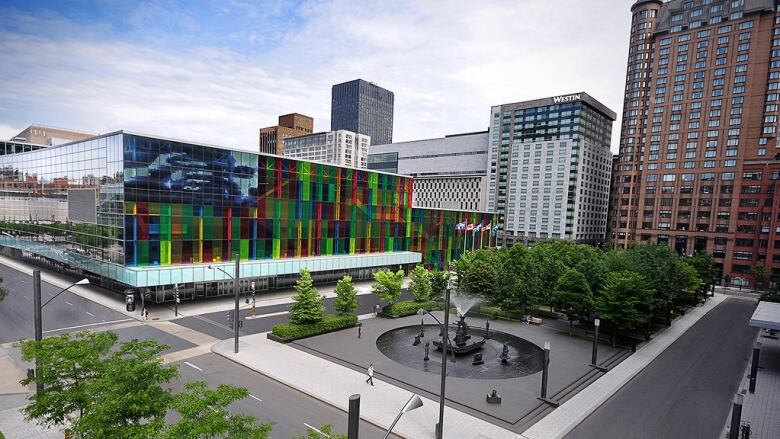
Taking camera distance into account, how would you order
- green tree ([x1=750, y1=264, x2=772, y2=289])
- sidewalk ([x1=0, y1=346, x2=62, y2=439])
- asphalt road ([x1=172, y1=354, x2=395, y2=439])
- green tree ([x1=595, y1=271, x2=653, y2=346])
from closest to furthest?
1. sidewalk ([x1=0, y1=346, x2=62, y2=439])
2. asphalt road ([x1=172, y1=354, x2=395, y2=439])
3. green tree ([x1=595, y1=271, x2=653, y2=346])
4. green tree ([x1=750, y1=264, x2=772, y2=289])

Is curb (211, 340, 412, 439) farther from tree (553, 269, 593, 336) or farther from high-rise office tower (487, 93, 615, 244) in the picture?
high-rise office tower (487, 93, 615, 244)

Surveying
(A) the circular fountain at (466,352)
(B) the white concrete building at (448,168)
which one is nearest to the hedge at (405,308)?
(A) the circular fountain at (466,352)

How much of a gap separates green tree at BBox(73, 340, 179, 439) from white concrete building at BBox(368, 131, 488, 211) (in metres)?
125

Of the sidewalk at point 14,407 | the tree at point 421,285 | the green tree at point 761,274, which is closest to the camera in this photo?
the sidewalk at point 14,407

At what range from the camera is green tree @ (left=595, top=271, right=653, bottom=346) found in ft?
114

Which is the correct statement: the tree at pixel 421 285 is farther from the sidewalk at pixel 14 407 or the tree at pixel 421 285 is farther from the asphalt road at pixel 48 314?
the sidewalk at pixel 14 407

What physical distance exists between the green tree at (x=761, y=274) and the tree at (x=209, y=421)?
102 metres

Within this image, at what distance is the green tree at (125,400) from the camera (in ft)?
39.0

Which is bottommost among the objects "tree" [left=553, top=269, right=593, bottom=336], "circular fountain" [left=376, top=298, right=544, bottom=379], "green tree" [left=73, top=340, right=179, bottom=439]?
"circular fountain" [left=376, top=298, right=544, bottom=379]

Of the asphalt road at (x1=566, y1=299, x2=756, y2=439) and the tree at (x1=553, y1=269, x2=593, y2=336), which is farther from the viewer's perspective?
A: the tree at (x1=553, y1=269, x2=593, y2=336)

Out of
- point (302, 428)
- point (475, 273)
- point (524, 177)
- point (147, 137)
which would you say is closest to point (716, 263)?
point (524, 177)

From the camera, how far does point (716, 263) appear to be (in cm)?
8825

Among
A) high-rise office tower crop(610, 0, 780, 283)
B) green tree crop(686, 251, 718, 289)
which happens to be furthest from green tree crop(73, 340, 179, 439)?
high-rise office tower crop(610, 0, 780, 283)

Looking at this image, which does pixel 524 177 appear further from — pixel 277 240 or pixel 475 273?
pixel 277 240
